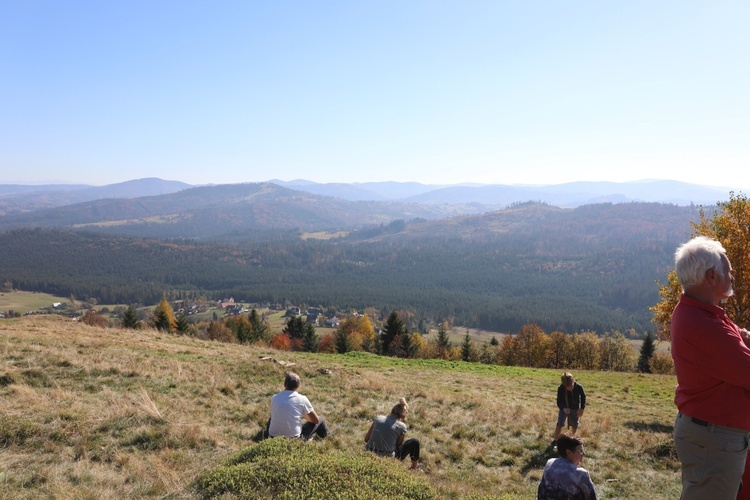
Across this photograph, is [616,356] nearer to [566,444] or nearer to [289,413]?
[566,444]

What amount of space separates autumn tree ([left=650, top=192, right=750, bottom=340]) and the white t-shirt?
44.4ft

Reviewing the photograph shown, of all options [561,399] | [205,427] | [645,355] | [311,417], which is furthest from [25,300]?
[561,399]

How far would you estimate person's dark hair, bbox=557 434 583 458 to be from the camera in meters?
5.16

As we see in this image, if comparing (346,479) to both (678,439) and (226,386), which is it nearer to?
(678,439)

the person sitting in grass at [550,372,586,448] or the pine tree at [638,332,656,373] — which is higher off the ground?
the person sitting in grass at [550,372,586,448]

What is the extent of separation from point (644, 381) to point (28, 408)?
33050 millimetres

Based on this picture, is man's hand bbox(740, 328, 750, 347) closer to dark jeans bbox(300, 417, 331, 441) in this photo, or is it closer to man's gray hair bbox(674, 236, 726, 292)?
man's gray hair bbox(674, 236, 726, 292)

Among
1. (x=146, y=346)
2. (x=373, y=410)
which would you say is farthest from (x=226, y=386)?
(x=146, y=346)

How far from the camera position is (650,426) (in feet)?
44.9

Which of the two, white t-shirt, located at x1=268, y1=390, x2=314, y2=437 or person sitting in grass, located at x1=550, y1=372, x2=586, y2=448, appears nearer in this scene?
white t-shirt, located at x1=268, y1=390, x2=314, y2=437

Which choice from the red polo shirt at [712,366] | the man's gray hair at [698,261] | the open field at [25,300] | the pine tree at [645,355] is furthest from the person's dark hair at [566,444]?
the open field at [25,300]

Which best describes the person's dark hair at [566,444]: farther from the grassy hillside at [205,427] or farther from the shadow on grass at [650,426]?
the shadow on grass at [650,426]

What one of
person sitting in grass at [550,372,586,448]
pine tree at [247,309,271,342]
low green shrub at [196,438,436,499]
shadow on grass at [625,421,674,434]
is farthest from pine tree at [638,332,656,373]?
low green shrub at [196,438,436,499]

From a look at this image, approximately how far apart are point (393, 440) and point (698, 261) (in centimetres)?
632
